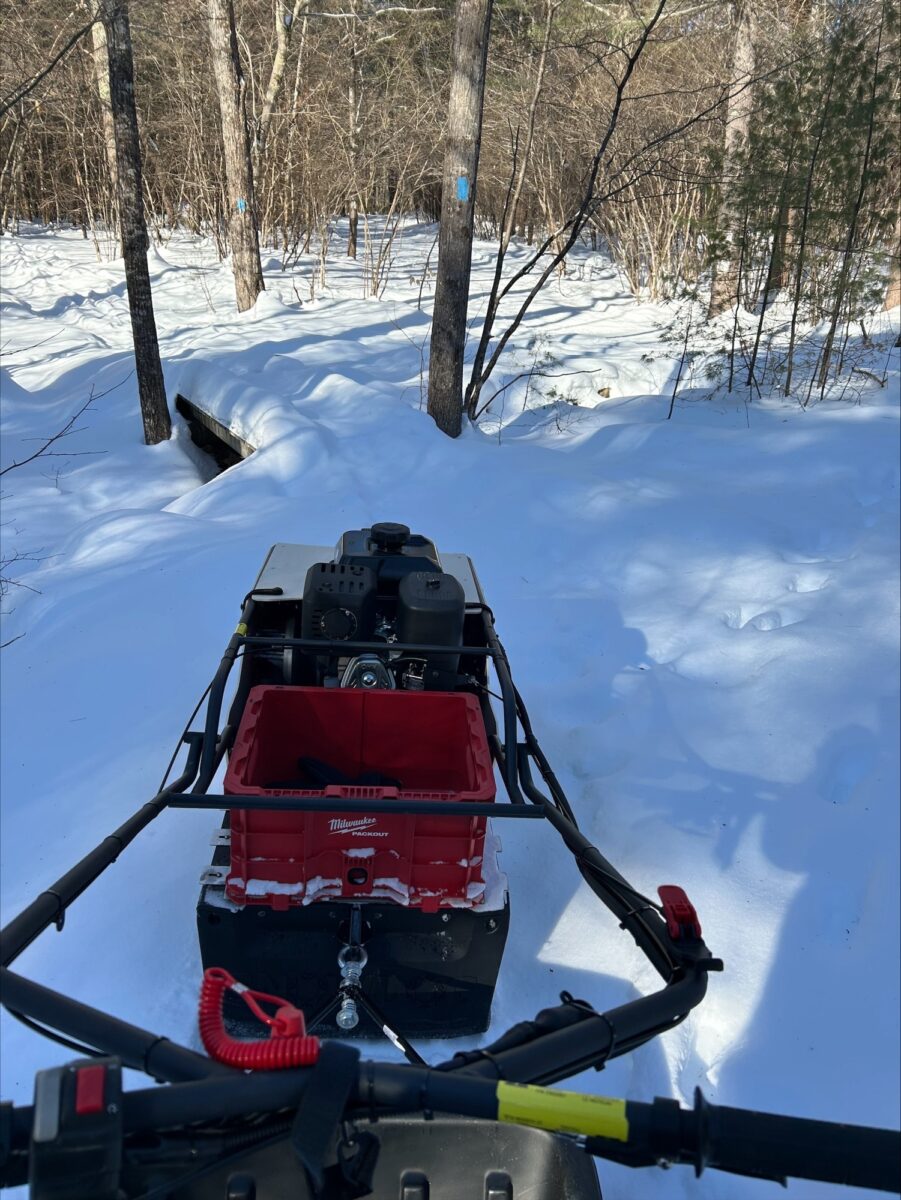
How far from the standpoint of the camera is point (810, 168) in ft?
28.5

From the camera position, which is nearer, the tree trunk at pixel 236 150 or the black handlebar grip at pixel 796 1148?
the black handlebar grip at pixel 796 1148

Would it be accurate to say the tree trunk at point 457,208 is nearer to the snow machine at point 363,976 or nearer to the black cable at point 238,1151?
the snow machine at point 363,976

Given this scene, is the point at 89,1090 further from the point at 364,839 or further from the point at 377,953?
the point at 377,953

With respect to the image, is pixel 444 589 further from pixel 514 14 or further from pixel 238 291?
pixel 514 14

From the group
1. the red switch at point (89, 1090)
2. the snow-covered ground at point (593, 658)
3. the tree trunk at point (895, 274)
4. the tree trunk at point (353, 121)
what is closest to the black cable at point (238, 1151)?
the red switch at point (89, 1090)

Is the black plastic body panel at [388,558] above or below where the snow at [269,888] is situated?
above

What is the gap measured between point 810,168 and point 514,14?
15.1 meters

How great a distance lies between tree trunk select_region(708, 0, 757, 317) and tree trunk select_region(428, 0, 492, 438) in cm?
221

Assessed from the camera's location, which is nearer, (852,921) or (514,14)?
(852,921)

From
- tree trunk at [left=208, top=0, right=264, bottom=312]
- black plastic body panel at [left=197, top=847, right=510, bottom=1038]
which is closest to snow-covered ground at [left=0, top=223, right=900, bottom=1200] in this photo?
black plastic body panel at [left=197, top=847, right=510, bottom=1038]

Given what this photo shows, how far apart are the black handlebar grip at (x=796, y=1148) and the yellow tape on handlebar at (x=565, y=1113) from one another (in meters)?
0.11

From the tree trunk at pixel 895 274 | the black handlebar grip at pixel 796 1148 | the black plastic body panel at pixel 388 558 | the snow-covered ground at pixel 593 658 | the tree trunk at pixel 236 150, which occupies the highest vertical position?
the tree trunk at pixel 236 150

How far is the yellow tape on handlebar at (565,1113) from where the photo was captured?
1223mm

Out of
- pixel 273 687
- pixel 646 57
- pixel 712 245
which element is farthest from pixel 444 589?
pixel 646 57
